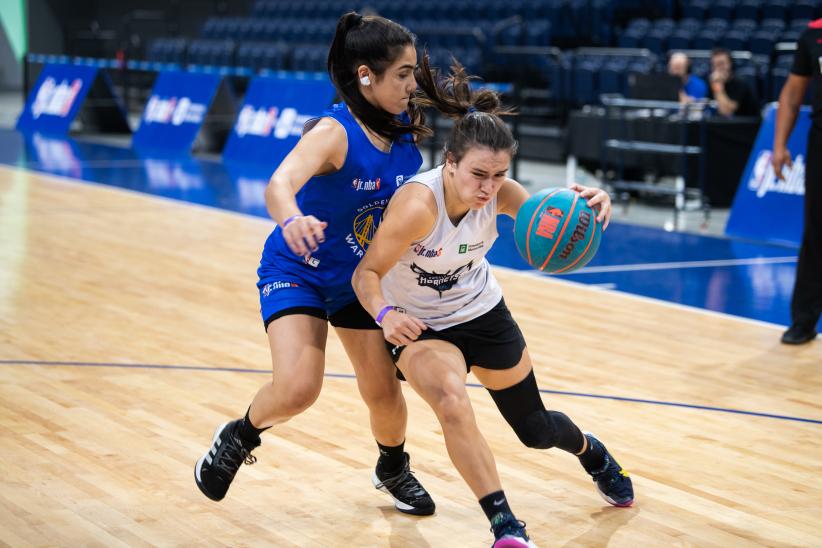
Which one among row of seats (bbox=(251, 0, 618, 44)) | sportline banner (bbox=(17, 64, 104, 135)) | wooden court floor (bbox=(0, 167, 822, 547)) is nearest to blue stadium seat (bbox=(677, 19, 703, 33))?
row of seats (bbox=(251, 0, 618, 44))

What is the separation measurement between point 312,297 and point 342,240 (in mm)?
190

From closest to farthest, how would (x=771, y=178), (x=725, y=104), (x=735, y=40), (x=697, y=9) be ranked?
(x=771, y=178) → (x=725, y=104) → (x=735, y=40) → (x=697, y=9)

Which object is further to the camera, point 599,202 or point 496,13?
point 496,13

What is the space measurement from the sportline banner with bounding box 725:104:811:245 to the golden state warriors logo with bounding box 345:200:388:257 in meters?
6.14

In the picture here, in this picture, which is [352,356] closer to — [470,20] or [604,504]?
[604,504]

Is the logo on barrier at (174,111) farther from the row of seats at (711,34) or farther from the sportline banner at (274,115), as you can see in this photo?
the row of seats at (711,34)

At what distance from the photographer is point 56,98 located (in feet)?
58.7

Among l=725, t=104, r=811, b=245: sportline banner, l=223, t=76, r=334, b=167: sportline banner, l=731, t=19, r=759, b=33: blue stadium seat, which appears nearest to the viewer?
l=725, t=104, r=811, b=245: sportline banner

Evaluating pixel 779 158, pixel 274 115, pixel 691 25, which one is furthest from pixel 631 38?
pixel 779 158

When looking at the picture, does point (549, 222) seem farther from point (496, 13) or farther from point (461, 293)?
point (496, 13)

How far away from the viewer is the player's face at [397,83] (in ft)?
10.8

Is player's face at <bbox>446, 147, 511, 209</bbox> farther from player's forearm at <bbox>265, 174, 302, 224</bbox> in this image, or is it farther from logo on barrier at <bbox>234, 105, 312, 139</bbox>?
logo on barrier at <bbox>234, 105, 312, 139</bbox>

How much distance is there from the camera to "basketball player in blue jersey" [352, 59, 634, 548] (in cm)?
303

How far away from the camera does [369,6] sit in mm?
19047
